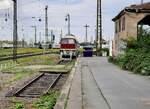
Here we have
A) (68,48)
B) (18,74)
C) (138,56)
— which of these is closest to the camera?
(138,56)

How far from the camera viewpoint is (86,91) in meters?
21.1

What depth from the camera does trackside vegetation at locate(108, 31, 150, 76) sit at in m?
32.6

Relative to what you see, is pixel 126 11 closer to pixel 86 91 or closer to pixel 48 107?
pixel 86 91

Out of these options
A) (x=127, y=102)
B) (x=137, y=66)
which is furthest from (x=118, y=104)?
(x=137, y=66)

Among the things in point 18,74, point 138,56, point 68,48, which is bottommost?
point 18,74

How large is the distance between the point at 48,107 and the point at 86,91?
487 cm

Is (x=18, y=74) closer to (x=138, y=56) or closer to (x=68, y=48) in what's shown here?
(x=138, y=56)

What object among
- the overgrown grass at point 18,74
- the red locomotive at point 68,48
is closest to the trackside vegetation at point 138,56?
the overgrown grass at point 18,74

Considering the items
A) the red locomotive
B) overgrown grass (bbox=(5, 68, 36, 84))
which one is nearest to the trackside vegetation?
overgrown grass (bbox=(5, 68, 36, 84))

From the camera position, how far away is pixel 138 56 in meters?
35.2

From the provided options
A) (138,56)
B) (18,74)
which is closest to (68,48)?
(18,74)

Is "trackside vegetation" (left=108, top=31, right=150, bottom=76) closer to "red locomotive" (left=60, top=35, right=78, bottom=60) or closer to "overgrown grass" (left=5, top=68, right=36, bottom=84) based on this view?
"overgrown grass" (left=5, top=68, right=36, bottom=84)

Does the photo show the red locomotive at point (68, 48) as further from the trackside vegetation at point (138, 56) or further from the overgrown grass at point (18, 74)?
the overgrown grass at point (18, 74)

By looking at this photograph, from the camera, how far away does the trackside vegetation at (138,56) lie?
3256 centimetres
